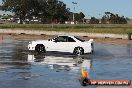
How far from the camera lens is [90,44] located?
30953mm

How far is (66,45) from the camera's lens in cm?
3123

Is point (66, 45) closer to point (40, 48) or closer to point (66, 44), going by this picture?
point (66, 44)

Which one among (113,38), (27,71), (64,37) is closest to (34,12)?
(113,38)

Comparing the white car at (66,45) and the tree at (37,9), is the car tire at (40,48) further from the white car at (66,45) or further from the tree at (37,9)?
the tree at (37,9)

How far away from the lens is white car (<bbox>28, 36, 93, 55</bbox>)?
1219 inches

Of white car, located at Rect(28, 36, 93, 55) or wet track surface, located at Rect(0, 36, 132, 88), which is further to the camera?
white car, located at Rect(28, 36, 93, 55)

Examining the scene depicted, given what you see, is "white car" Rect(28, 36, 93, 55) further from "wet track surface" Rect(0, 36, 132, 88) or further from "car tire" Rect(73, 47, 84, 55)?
"wet track surface" Rect(0, 36, 132, 88)

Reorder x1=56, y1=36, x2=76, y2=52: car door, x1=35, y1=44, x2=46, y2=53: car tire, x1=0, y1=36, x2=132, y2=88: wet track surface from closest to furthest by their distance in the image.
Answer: x1=0, y1=36, x2=132, y2=88: wet track surface
x1=56, y1=36, x2=76, y2=52: car door
x1=35, y1=44, x2=46, y2=53: car tire

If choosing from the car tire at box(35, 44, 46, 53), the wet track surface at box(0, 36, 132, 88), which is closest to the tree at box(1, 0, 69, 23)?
the car tire at box(35, 44, 46, 53)

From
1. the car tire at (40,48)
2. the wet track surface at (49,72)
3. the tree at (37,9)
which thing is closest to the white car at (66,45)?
the car tire at (40,48)

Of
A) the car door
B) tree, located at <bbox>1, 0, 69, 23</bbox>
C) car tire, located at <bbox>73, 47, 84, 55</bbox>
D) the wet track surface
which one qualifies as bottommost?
the wet track surface

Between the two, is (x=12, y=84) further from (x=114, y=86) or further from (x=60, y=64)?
(x=60, y=64)

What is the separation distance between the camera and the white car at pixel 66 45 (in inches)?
1219

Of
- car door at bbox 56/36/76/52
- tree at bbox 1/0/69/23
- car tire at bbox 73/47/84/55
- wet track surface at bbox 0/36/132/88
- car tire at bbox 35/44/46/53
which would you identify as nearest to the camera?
wet track surface at bbox 0/36/132/88
